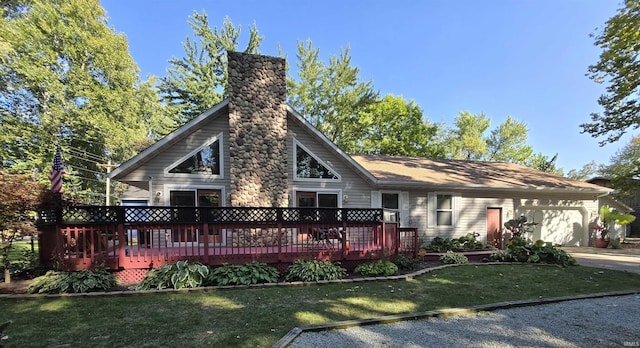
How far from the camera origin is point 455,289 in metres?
5.93

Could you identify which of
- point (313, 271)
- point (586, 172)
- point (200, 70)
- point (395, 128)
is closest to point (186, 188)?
point (313, 271)

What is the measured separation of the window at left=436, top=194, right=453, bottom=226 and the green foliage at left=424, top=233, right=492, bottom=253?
757 mm

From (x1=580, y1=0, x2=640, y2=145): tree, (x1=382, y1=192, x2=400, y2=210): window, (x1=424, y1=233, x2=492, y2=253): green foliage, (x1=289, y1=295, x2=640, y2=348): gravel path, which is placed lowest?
(x1=424, y1=233, x2=492, y2=253): green foliage

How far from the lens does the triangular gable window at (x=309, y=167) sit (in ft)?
33.5

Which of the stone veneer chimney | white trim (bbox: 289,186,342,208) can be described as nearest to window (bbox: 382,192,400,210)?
white trim (bbox: 289,186,342,208)

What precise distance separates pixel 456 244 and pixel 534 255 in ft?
7.90

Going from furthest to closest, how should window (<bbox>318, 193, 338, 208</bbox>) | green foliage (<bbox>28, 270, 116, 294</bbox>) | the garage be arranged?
the garage, window (<bbox>318, 193, 338, 208</bbox>), green foliage (<bbox>28, 270, 116, 294</bbox>)

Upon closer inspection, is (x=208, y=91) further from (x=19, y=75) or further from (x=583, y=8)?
(x=583, y=8)

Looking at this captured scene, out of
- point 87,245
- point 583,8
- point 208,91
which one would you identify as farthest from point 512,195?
point 208,91

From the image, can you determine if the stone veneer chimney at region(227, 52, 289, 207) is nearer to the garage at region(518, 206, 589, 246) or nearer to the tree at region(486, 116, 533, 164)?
the garage at region(518, 206, 589, 246)

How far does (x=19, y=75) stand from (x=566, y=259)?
28.9m

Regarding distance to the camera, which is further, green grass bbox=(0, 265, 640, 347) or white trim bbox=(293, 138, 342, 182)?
white trim bbox=(293, 138, 342, 182)

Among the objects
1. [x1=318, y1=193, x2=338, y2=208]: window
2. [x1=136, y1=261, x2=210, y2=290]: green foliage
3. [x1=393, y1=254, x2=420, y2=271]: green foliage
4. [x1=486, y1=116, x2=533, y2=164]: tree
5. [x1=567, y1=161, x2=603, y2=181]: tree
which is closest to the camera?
[x1=136, y1=261, x2=210, y2=290]: green foliage

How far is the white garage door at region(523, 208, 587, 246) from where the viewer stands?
13.2m
